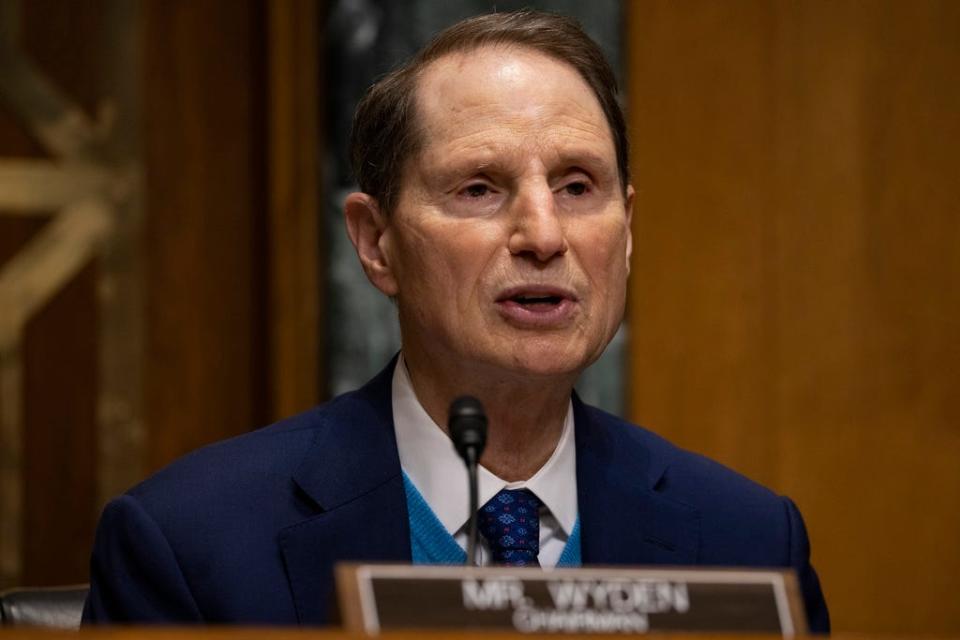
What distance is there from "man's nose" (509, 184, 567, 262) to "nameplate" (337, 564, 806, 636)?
28.5 inches

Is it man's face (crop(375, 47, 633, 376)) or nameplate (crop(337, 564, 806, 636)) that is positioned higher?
man's face (crop(375, 47, 633, 376))

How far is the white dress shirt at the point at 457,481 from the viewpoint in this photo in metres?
2.23

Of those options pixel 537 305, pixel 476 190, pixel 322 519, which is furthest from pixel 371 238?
pixel 322 519

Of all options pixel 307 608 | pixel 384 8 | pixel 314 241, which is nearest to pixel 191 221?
pixel 314 241

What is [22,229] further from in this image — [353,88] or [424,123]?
[424,123]

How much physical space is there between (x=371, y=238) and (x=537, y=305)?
1.26ft

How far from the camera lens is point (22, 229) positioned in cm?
388

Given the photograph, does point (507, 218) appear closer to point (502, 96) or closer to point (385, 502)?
point (502, 96)

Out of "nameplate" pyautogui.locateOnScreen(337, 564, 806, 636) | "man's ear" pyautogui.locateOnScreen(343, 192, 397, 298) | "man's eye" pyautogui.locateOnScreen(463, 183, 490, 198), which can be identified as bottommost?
"nameplate" pyautogui.locateOnScreen(337, 564, 806, 636)

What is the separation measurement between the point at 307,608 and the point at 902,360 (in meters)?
2.35

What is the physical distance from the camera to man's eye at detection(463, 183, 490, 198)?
7.32 feet

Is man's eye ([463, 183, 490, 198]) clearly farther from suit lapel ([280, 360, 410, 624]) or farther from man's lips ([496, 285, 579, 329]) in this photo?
suit lapel ([280, 360, 410, 624])

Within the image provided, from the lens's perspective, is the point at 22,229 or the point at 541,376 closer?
the point at 541,376

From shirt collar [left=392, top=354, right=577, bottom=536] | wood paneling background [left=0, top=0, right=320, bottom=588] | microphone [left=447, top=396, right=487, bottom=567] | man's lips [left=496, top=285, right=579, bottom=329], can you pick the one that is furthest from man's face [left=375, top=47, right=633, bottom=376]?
wood paneling background [left=0, top=0, right=320, bottom=588]
